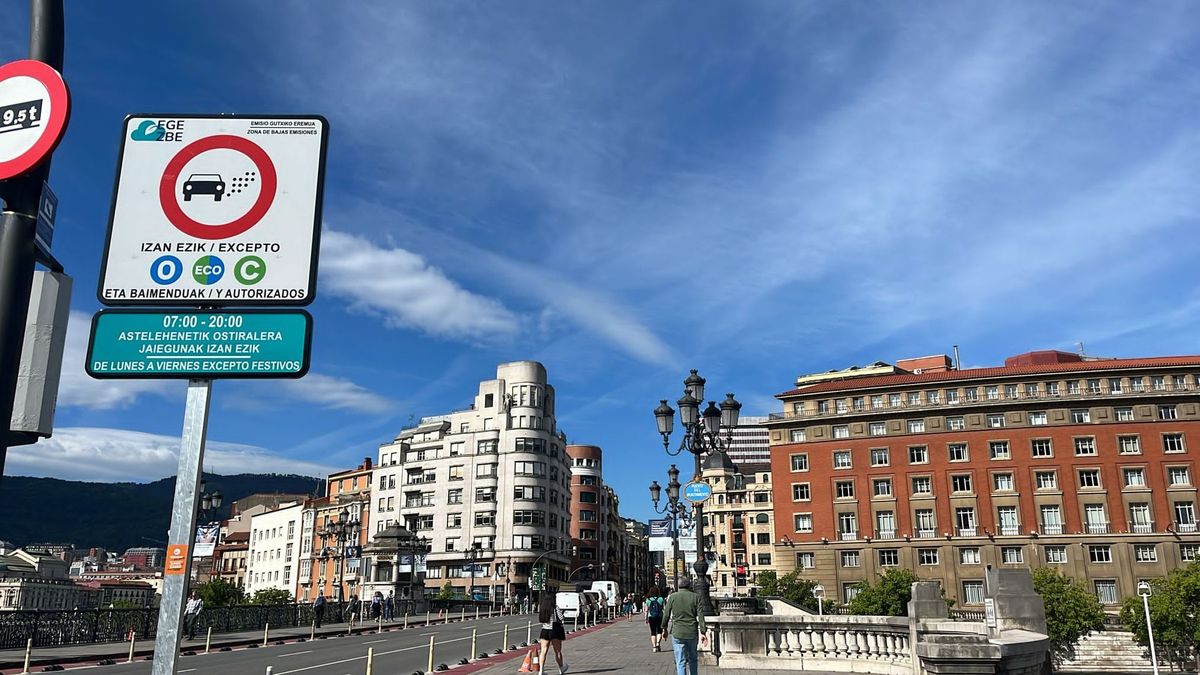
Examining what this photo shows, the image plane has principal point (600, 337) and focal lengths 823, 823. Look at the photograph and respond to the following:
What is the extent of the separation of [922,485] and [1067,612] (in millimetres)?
17890

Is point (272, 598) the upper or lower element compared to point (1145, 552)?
lower

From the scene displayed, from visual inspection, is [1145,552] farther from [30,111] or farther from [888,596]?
[30,111]

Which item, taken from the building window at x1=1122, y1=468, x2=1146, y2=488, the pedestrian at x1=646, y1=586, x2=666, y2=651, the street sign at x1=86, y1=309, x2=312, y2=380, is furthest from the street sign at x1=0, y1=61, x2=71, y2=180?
the building window at x1=1122, y1=468, x2=1146, y2=488

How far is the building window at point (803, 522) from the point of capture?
77.1m

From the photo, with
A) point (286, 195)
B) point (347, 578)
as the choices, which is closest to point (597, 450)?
point (347, 578)

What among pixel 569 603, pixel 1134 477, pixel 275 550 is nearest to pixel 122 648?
pixel 569 603

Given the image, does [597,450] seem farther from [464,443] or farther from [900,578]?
[900,578]

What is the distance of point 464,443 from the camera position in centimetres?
9456

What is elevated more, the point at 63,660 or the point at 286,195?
the point at 286,195

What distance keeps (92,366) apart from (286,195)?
1.45 m

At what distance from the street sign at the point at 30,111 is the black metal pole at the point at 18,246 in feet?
0.27

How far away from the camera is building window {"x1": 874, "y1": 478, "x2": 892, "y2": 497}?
7494 centimetres

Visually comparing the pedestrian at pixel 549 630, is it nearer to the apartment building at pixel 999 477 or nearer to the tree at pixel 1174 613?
the tree at pixel 1174 613

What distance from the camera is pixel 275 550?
109000mm
